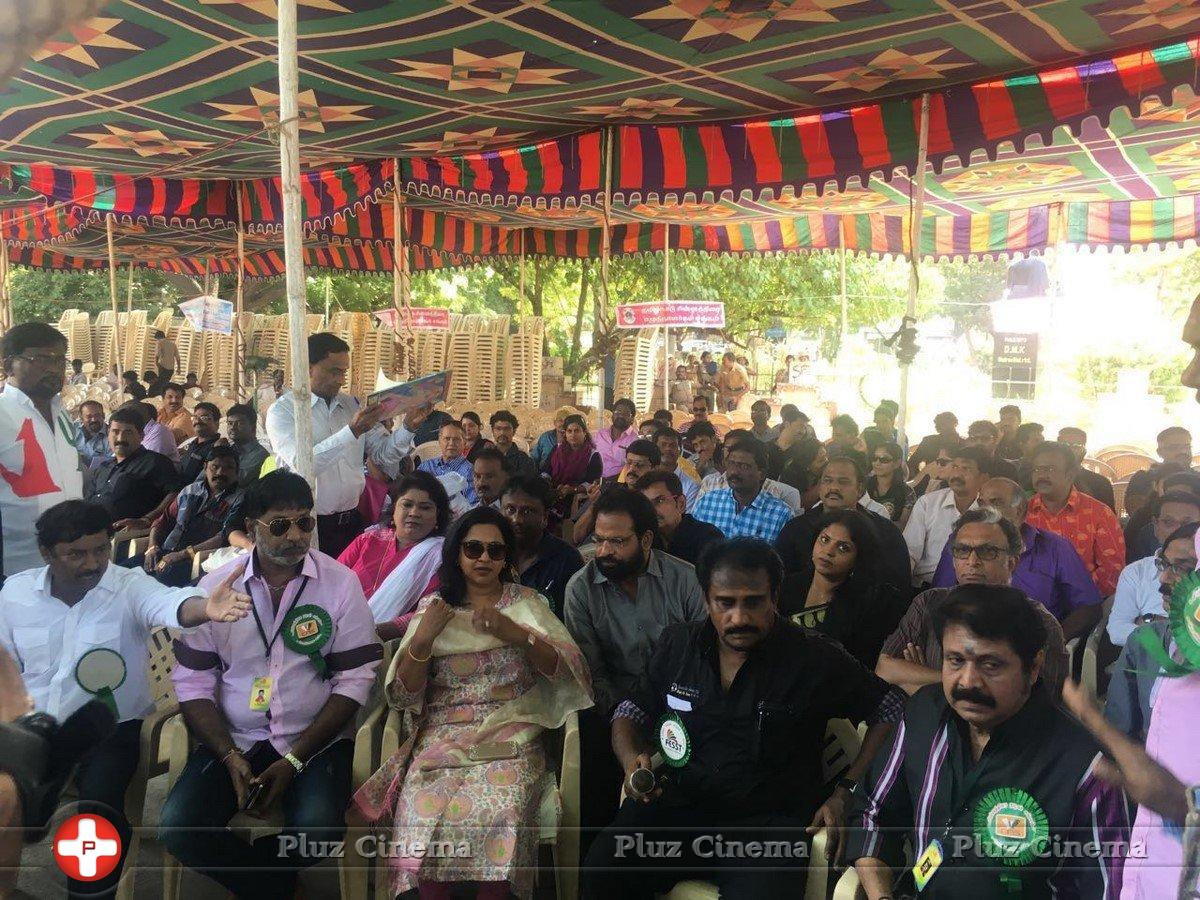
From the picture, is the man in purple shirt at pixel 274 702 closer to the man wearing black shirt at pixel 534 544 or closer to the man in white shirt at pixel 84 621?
the man in white shirt at pixel 84 621

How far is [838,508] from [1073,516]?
141 centimetres

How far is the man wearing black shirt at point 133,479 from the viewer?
6.45 m

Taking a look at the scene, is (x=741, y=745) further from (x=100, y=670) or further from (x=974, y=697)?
(x=100, y=670)

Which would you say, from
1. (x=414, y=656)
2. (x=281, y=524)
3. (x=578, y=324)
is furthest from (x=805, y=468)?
(x=578, y=324)

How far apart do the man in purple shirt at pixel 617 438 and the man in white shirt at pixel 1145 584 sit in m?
5.22

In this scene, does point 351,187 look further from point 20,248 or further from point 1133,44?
point 20,248

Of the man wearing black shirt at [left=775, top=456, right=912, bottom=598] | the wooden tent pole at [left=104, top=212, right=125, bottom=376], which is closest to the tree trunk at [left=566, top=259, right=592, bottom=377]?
the wooden tent pole at [left=104, top=212, right=125, bottom=376]

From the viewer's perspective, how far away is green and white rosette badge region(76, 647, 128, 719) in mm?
2967

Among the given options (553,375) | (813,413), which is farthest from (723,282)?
(553,375)

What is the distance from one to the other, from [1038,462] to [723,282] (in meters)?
15.7

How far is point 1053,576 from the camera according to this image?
4371mm

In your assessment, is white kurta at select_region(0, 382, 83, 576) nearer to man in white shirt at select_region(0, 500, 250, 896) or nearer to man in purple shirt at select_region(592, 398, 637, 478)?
man in white shirt at select_region(0, 500, 250, 896)

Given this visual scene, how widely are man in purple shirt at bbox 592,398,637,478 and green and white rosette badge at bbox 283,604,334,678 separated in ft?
18.7

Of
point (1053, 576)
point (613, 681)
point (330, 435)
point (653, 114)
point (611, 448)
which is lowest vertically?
point (613, 681)
